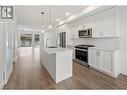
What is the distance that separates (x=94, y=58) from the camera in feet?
16.0

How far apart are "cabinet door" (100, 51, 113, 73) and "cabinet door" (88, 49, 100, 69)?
24 centimetres

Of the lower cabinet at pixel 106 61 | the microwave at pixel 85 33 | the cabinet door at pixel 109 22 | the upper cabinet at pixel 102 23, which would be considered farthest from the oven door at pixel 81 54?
the cabinet door at pixel 109 22

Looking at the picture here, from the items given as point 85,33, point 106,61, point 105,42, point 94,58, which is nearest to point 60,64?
point 106,61

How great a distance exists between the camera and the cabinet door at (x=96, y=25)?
16.2 ft

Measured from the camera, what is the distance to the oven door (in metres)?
5.52

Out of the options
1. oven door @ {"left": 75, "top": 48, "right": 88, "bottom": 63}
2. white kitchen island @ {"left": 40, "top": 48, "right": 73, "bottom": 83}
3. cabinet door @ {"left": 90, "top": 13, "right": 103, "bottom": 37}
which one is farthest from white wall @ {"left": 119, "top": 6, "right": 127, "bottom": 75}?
white kitchen island @ {"left": 40, "top": 48, "right": 73, "bottom": 83}

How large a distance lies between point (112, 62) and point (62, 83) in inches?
71.2

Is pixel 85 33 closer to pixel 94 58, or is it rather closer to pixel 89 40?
pixel 89 40

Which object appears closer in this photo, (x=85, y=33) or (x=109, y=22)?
(x=109, y=22)

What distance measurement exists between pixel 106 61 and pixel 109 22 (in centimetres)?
146

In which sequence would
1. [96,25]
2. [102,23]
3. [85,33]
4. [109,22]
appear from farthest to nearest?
[85,33]
[96,25]
[102,23]
[109,22]

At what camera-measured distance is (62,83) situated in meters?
3.52

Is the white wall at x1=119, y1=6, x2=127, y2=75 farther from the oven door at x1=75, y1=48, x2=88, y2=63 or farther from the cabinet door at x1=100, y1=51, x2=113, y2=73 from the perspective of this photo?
the oven door at x1=75, y1=48, x2=88, y2=63

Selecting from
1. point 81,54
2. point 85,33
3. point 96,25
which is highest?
point 96,25
